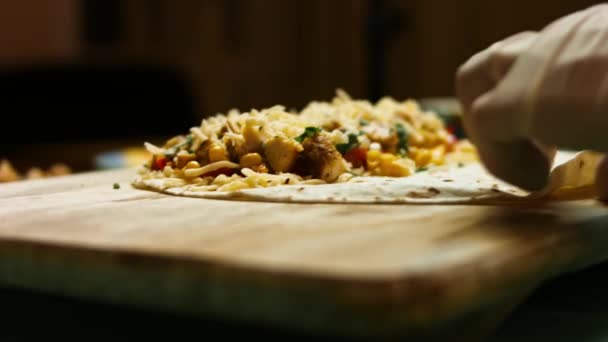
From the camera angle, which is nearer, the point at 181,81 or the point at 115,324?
the point at 115,324

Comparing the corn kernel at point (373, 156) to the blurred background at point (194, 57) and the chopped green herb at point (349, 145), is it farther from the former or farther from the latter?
the blurred background at point (194, 57)

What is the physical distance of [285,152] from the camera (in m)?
1.66

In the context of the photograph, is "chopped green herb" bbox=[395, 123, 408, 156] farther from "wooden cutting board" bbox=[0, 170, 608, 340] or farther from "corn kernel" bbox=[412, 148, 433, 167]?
"wooden cutting board" bbox=[0, 170, 608, 340]

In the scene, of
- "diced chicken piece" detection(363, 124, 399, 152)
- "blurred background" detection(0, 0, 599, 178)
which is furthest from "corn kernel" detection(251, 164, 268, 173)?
"blurred background" detection(0, 0, 599, 178)

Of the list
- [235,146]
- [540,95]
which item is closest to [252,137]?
[235,146]

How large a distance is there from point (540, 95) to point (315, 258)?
41 centimetres

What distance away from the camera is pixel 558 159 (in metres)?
1.93

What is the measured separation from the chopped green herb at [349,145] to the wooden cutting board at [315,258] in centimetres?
44

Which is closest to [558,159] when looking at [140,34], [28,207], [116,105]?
[28,207]

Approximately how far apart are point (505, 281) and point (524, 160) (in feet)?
1.10

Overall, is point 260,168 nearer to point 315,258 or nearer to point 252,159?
point 252,159

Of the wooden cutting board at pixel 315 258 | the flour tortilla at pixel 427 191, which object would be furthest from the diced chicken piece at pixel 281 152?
the wooden cutting board at pixel 315 258

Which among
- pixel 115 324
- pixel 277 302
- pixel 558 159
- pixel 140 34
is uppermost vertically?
pixel 140 34

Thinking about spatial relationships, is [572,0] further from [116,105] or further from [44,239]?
[44,239]
